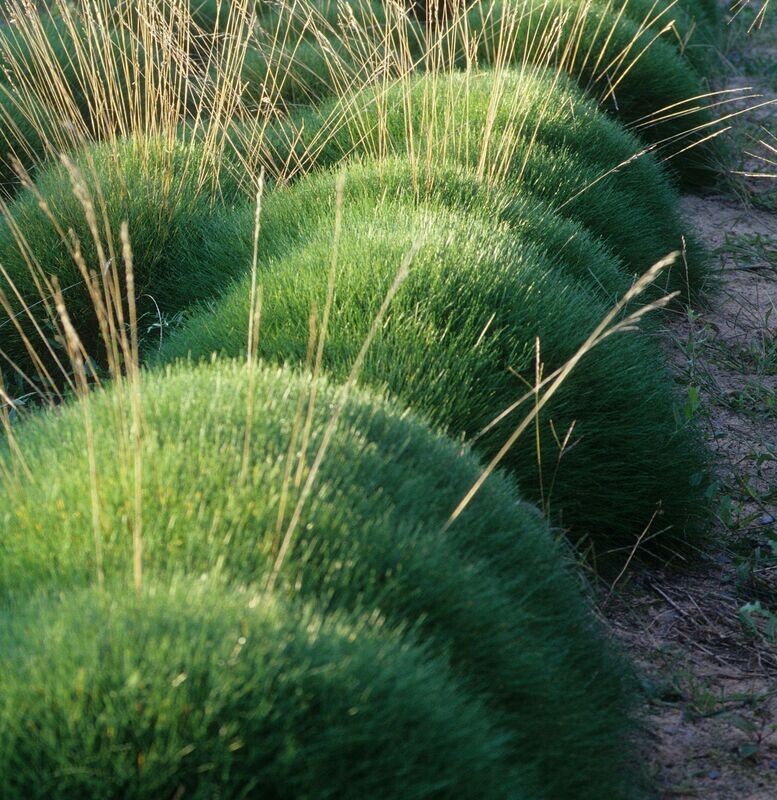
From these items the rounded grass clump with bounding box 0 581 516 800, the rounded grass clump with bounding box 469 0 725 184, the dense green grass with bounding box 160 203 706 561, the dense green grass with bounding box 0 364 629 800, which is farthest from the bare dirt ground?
the rounded grass clump with bounding box 469 0 725 184

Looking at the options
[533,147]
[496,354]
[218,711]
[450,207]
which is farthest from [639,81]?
[218,711]

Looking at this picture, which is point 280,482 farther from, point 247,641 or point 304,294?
point 304,294

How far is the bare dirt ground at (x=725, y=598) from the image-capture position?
2.51 meters

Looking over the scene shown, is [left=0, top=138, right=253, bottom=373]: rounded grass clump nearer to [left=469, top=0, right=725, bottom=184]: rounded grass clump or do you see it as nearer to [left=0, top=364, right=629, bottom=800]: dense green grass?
[left=0, top=364, right=629, bottom=800]: dense green grass

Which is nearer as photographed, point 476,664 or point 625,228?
point 476,664

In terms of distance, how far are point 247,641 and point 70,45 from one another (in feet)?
20.4

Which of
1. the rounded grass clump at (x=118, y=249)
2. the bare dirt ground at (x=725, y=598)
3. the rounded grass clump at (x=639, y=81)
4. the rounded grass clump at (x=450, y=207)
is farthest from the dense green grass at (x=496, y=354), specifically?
Result: the rounded grass clump at (x=639, y=81)

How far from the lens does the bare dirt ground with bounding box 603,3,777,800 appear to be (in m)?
2.51

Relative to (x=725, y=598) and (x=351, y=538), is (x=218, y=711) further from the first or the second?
(x=725, y=598)

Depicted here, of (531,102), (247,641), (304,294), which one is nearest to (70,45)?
(531,102)

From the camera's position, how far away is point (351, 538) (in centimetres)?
200

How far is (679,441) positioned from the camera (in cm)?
336

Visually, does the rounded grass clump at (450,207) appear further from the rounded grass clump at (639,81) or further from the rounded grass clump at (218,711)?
the rounded grass clump at (639,81)

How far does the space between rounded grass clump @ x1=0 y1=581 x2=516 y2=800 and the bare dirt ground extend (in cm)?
95
